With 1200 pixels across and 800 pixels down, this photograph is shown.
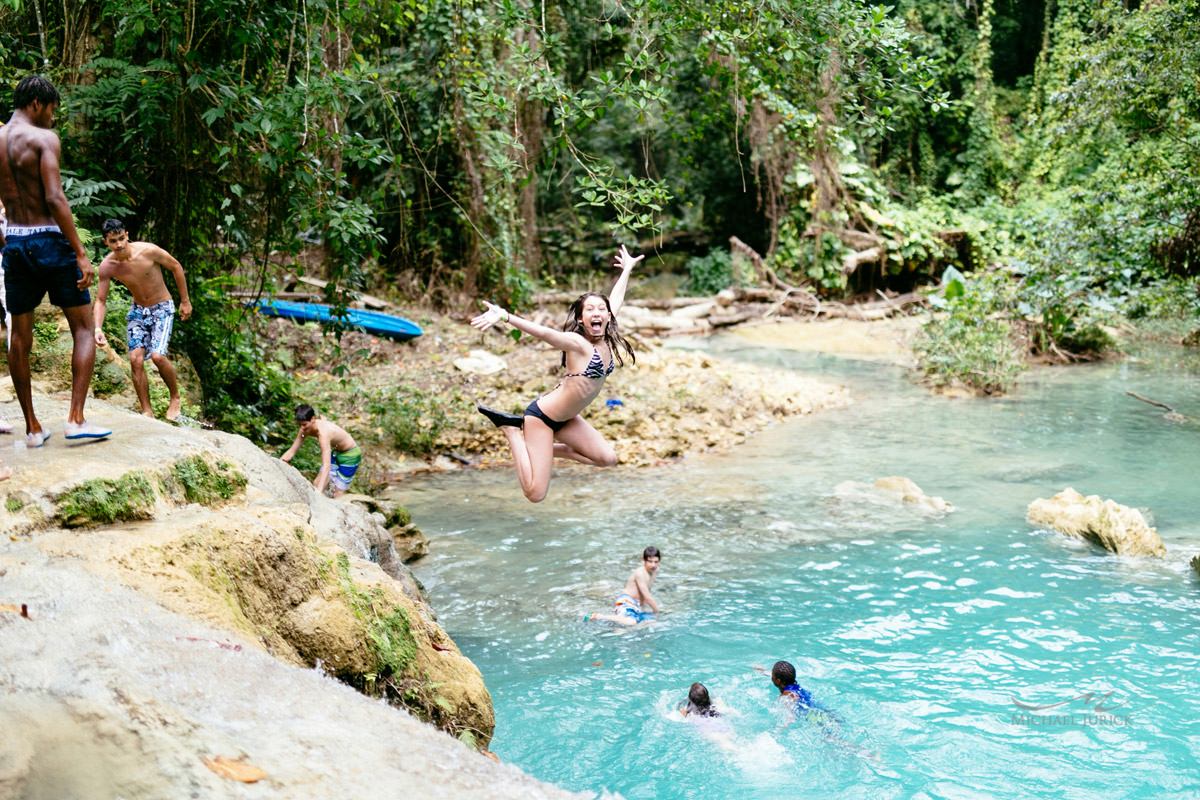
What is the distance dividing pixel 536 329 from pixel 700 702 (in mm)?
2780

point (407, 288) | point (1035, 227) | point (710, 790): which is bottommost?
point (710, 790)

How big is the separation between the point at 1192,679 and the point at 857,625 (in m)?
2.30

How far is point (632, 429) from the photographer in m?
14.1

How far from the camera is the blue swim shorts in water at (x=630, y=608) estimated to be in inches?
324

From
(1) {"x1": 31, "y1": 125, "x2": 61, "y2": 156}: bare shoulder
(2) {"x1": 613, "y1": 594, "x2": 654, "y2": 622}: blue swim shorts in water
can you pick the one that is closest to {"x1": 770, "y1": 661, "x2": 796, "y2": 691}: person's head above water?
(2) {"x1": 613, "y1": 594, "x2": 654, "y2": 622}: blue swim shorts in water

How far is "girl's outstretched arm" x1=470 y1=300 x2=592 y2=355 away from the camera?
507 cm

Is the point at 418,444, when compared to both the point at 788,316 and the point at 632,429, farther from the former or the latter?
the point at 788,316

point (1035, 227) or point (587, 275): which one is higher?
point (1035, 227)

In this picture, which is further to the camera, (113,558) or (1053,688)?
(1053,688)

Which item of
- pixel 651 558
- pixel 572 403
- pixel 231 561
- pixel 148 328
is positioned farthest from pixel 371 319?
pixel 231 561

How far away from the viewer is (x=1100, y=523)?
9.60 m

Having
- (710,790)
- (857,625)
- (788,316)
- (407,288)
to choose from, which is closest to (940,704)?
(857,625)

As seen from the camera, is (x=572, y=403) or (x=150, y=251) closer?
(x=572, y=403)

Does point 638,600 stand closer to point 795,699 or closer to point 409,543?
point 795,699
